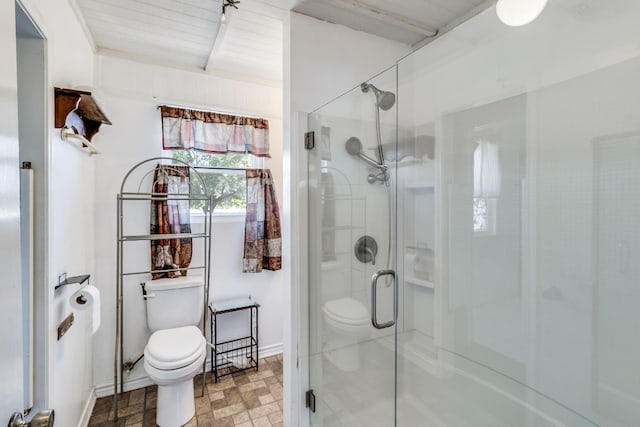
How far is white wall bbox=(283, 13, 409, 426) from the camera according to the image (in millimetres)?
1822

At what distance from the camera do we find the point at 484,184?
1.41 metres

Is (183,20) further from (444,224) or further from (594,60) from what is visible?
(594,60)

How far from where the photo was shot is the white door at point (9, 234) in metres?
0.62

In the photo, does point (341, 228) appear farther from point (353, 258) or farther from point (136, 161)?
point (136, 161)

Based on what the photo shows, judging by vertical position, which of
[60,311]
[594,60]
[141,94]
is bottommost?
[60,311]

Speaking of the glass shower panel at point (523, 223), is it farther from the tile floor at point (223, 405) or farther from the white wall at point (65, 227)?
the white wall at point (65, 227)

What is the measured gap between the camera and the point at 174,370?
1.86 meters

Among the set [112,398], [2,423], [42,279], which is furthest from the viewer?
[112,398]

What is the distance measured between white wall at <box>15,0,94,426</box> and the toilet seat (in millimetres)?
1352

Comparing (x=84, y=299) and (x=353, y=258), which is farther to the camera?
(x=353, y=258)

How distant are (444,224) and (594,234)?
591 millimetres

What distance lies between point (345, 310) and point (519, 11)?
170cm

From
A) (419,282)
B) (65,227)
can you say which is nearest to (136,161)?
(65,227)

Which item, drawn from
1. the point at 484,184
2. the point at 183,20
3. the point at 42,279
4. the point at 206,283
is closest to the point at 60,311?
the point at 42,279
